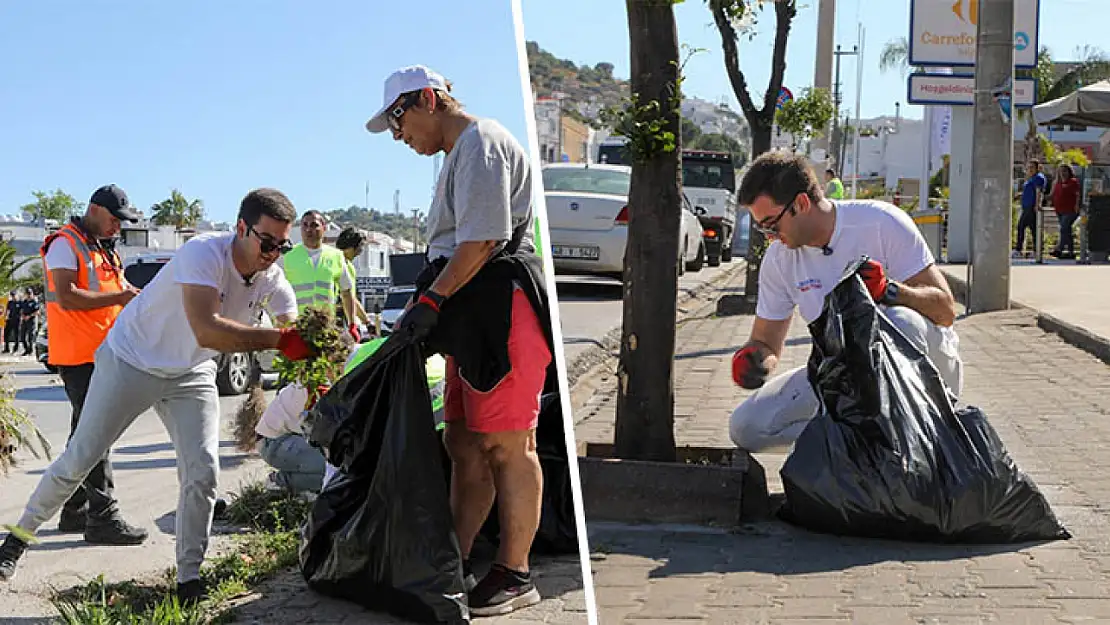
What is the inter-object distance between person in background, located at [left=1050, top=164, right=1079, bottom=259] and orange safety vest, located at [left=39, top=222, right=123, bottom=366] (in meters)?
18.7

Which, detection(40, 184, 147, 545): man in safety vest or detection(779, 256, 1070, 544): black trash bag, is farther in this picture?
detection(40, 184, 147, 545): man in safety vest

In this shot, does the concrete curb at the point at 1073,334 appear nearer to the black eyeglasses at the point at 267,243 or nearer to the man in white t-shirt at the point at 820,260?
the man in white t-shirt at the point at 820,260

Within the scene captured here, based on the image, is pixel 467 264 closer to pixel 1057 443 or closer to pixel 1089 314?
pixel 1057 443

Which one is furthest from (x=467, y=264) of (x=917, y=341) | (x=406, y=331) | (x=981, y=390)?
(x=981, y=390)

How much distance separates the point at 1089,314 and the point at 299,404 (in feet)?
29.3

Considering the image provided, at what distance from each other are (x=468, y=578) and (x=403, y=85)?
151 cm

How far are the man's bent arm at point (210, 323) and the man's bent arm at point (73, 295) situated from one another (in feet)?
4.98

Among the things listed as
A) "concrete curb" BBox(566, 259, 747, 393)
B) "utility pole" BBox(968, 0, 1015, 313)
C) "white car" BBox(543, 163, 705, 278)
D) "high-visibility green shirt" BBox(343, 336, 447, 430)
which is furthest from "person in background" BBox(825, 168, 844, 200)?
"high-visibility green shirt" BBox(343, 336, 447, 430)

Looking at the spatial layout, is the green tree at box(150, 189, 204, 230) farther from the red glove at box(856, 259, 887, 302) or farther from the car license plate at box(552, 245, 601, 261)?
the car license plate at box(552, 245, 601, 261)

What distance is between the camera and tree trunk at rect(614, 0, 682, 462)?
202 inches

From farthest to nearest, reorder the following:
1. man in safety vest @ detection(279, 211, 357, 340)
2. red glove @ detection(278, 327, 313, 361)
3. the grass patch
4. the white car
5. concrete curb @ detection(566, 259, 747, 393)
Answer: the white car < concrete curb @ detection(566, 259, 747, 393) < man in safety vest @ detection(279, 211, 357, 340) < red glove @ detection(278, 327, 313, 361) < the grass patch

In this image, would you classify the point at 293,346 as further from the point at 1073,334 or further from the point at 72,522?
the point at 1073,334

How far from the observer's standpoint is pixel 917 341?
200 inches

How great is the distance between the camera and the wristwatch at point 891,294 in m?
5.02
